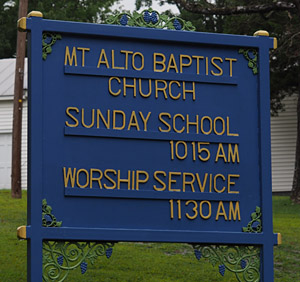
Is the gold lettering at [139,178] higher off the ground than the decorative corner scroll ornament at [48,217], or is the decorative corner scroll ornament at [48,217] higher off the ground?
the gold lettering at [139,178]

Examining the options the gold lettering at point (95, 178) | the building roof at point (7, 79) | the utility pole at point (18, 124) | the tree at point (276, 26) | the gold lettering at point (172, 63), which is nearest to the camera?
the gold lettering at point (95, 178)

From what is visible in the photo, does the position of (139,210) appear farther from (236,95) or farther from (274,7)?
(274,7)

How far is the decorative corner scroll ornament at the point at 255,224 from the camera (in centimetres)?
709

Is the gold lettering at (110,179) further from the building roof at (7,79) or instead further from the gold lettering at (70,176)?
the building roof at (7,79)

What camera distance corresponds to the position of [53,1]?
38469 millimetres

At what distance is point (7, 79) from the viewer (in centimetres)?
2733

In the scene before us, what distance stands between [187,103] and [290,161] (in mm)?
21011

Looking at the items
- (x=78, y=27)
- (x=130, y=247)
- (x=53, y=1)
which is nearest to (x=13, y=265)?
(x=130, y=247)

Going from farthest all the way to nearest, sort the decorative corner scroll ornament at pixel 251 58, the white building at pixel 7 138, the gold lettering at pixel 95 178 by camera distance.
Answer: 1. the white building at pixel 7 138
2. the decorative corner scroll ornament at pixel 251 58
3. the gold lettering at pixel 95 178

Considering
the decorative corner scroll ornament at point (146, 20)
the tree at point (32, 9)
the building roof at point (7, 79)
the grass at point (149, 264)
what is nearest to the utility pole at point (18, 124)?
the building roof at point (7, 79)

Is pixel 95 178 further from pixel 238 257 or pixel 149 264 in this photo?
pixel 149 264

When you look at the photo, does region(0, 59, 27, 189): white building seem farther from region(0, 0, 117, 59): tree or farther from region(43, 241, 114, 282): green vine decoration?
region(43, 241, 114, 282): green vine decoration

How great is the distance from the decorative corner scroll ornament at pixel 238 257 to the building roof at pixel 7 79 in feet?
63.2

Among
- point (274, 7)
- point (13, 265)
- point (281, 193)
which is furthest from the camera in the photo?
point (281, 193)
